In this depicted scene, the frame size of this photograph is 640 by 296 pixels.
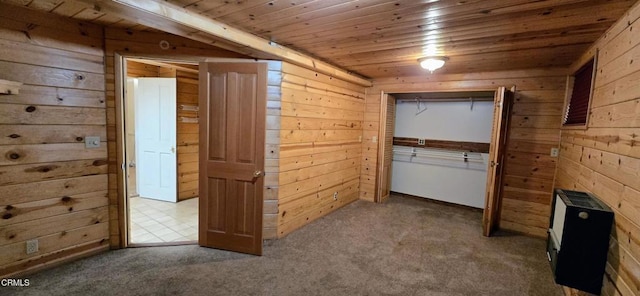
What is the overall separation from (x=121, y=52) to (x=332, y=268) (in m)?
2.85

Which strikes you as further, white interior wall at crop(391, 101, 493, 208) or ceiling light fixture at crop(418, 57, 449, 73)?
white interior wall at crop(391, 101, 493, 208)

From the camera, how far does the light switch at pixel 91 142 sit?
2.56 m

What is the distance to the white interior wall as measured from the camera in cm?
461

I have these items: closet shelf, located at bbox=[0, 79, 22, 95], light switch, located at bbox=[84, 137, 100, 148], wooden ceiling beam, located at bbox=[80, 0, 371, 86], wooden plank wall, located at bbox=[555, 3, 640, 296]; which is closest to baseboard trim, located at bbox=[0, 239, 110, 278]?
light switch, located at bbox=[84, 137, 100, 148]

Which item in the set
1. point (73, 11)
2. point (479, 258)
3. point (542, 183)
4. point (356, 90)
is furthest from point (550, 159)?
point (73, 11)

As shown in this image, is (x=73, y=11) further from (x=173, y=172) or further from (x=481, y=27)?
(x=481, y=27)

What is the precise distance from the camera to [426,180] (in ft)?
16.8

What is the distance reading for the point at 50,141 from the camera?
2367 millimetres

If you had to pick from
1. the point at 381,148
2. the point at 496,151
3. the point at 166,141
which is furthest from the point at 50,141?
the point at 496,151

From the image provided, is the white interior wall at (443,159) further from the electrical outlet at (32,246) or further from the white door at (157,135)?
the electrical outlet at (32,246)

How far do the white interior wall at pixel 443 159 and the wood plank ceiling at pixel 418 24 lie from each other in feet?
4.85

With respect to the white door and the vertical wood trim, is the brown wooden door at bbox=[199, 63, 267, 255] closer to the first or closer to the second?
the white door

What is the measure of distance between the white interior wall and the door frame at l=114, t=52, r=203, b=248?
150 inches

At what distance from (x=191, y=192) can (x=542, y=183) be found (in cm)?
516
